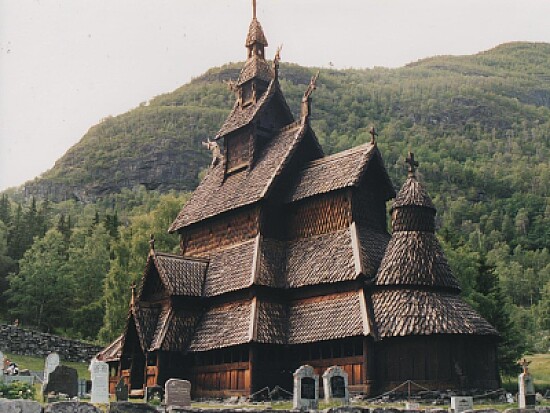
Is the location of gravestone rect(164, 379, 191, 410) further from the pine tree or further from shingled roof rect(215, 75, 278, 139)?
the pine tree

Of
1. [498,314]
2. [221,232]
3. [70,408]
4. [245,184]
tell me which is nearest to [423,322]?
[245,184]

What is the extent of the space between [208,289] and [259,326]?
4.80 metres

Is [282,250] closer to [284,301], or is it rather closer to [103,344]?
[284,301]

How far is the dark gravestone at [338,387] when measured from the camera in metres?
27.3

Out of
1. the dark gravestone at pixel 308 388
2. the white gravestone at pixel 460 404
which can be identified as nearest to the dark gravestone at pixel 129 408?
the dark gravestone at pixel 308 388

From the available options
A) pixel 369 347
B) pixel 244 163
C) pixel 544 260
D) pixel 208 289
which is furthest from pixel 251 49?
pixel 544 260

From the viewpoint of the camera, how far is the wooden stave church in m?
Result: 30.0

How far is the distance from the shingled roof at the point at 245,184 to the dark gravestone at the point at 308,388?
466 inches

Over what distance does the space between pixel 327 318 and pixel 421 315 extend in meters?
4.20

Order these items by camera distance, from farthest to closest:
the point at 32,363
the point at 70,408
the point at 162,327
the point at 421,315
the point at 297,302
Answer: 1. the point at 32,363
2. the point at 162,327
3. the point at 297,302
4. the point at 421,315
5. the point at 70,408

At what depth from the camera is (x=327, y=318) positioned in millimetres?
31750

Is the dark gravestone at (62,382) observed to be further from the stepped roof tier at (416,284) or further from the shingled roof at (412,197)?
the shingled roof at (412,197)

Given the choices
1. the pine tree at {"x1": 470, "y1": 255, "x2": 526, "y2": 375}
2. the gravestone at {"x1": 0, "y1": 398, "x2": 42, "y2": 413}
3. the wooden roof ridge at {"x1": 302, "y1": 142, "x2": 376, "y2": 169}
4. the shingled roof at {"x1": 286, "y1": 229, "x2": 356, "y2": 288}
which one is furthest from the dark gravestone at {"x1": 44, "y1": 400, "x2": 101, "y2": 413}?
the pine tree at {"x1": 470, "y1": 255, "x2": 526, "y2": 375}

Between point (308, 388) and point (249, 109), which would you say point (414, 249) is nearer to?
point (308, 388)
